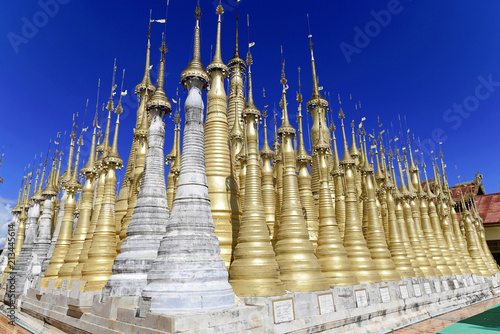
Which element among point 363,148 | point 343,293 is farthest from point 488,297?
point 343,293

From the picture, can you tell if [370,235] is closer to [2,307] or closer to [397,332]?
[397,332]

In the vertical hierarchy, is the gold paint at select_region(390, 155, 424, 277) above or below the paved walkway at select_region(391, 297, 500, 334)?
above

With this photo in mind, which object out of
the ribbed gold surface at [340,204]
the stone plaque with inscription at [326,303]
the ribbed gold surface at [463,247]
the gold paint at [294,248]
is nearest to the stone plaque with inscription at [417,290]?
the ribbed gold surface at [340,204]

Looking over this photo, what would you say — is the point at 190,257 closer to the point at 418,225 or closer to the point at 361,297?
the point at 361,297

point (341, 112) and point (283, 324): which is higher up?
point (341, 112)

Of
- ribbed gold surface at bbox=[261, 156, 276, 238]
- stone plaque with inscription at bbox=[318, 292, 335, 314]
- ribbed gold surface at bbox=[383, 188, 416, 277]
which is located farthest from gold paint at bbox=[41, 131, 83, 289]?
ribbed gold surface at bbox=[383, 188, 416, 277]

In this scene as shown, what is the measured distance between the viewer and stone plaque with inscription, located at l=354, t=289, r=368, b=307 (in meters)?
14.2

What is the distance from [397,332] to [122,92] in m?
22.2

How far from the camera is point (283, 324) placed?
35.4ft

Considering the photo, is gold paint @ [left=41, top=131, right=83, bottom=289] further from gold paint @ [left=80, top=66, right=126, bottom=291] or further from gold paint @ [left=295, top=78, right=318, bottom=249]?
gold paint @ [left=295, top=78, right=318, bottom=249]

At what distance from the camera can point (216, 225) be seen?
45.1 feet

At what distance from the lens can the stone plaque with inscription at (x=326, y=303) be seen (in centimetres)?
1241

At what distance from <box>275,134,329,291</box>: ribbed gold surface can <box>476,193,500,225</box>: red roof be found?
4633cm

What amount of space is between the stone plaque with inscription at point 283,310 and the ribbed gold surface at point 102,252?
8.22 meters
